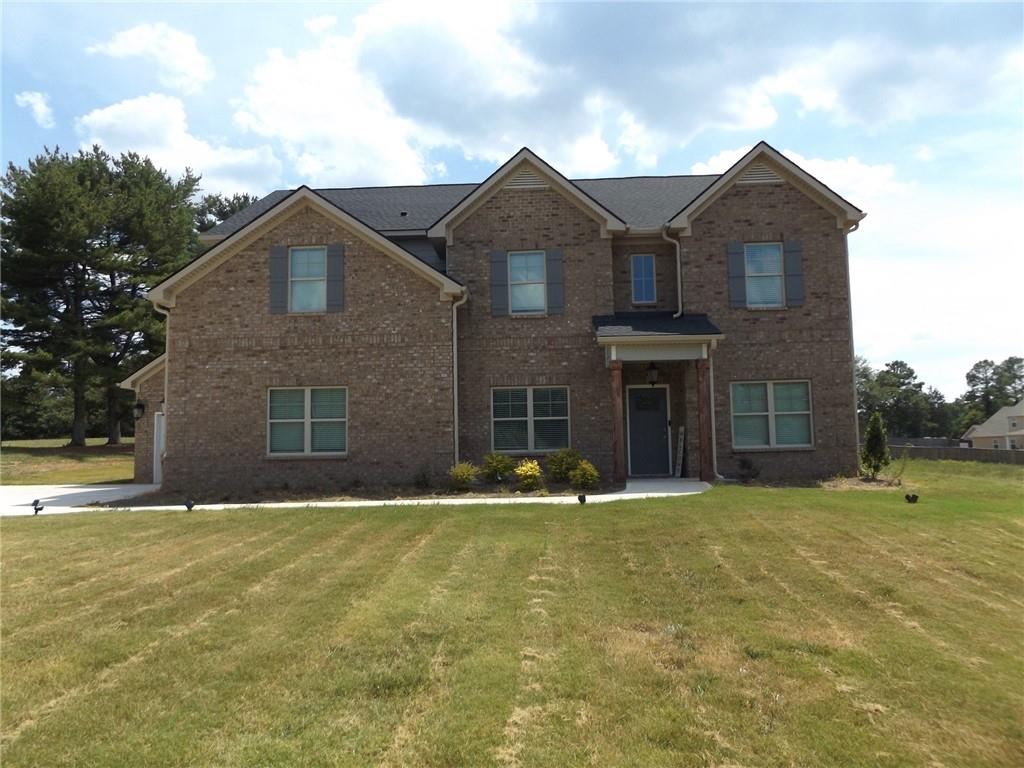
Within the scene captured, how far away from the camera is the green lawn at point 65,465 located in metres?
22.6

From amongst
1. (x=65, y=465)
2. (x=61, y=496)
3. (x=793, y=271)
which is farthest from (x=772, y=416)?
(x=65, y=465)

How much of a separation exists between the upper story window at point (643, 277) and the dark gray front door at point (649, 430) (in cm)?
240

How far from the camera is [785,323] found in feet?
54.7

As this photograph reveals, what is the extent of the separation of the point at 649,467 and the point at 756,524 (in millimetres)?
7415

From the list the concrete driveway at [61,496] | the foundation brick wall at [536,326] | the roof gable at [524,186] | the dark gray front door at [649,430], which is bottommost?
the concrete driveway at [61,496]

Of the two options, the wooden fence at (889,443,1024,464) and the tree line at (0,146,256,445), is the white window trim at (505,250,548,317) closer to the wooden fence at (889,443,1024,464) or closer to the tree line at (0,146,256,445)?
the wooden fence at (889,443,1024,464)

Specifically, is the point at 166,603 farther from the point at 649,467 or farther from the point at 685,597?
the point at 649,467

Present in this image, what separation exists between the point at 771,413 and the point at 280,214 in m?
13.0

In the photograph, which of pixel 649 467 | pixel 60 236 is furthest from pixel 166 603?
pixel 60 236

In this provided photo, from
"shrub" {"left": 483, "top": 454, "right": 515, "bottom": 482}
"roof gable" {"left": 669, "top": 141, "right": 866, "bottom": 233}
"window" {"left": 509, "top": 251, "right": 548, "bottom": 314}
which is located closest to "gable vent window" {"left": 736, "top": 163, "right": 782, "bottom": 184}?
"roof gable" {"left": 669, "top": 141, "right": 866, "bottom": 233}

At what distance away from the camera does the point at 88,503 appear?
47.5 feet

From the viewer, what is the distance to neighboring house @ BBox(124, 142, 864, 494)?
52.1 ft

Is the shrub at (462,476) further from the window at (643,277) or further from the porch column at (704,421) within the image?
the window at (643,277)

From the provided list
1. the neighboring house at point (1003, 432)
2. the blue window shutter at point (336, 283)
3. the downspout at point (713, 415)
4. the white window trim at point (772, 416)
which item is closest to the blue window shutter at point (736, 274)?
the downspout at point (713, 415)
